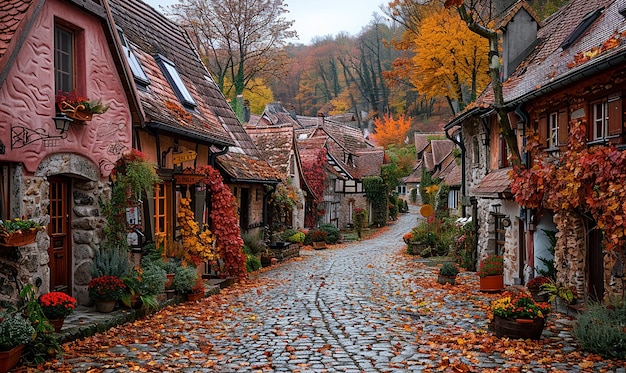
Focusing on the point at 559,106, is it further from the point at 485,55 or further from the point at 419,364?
the point at 485,55

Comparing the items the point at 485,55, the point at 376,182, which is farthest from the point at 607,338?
the point at 376,182

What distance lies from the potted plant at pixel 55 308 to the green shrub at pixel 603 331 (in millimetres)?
7225

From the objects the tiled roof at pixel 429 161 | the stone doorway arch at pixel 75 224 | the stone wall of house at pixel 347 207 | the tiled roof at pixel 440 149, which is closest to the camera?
the stone doorway arch at pixel 75 224

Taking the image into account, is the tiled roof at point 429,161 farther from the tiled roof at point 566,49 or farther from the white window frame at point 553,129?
the white window frame at point 553,129

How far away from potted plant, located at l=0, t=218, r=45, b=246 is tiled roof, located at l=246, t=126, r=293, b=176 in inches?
751

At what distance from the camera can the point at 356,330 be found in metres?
8.88

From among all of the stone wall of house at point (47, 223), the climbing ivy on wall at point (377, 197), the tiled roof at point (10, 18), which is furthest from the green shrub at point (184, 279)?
the climbing ivy on wall at point (377, 197)

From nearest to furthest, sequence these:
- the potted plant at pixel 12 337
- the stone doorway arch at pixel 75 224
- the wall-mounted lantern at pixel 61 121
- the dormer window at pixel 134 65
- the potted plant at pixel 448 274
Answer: the potted plant at pixel 12 337 → the wall-mounted lantern at pixel 61 121 → the stone doorway arch at pixel 75 224 → the dormer window at pixel 134 65 → the potted plant at pixel 448 274

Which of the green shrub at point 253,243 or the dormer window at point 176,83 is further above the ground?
the dormer window at point 176,83

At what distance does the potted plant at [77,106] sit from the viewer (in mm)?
8148

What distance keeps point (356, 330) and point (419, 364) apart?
206 centimetres

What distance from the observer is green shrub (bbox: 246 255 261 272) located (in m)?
17.3

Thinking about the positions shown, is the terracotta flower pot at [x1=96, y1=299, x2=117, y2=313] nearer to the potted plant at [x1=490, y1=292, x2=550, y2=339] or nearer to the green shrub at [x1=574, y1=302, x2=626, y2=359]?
the potted plant at [x1=490, y1=292, x2=550, y2=339]

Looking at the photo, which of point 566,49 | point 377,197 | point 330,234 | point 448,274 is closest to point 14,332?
point 448,274
